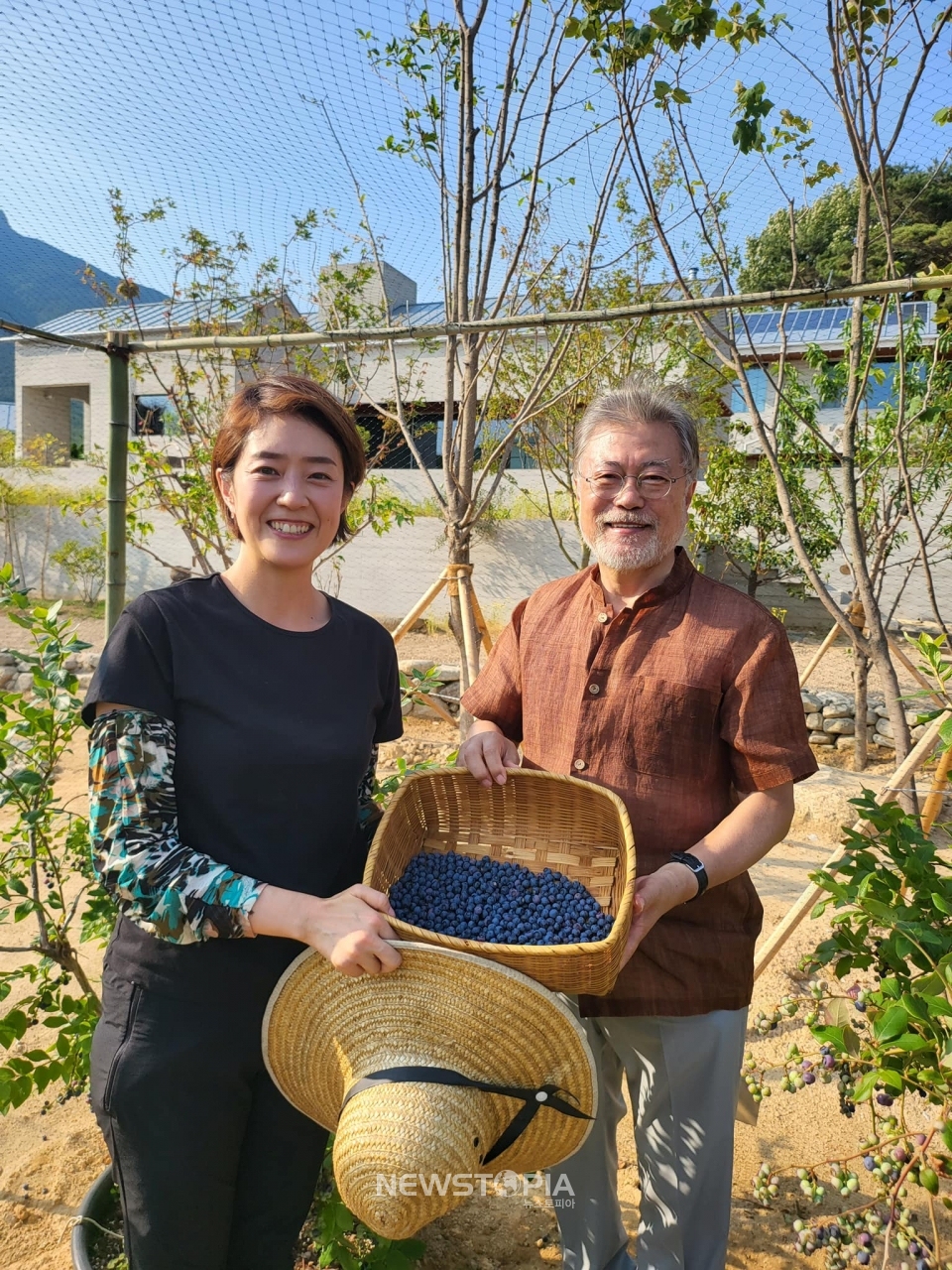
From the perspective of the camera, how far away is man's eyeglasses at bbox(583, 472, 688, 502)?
1.62 m

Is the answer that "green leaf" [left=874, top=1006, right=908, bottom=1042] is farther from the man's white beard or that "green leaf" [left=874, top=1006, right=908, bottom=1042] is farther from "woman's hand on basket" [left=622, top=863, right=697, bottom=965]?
the man's white beard

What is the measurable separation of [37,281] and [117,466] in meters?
8.48

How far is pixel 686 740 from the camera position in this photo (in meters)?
1.56

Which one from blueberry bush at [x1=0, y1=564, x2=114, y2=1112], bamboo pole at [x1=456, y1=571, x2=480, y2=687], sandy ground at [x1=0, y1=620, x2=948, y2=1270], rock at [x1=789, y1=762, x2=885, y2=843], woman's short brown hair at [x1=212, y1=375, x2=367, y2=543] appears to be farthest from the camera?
rock at [x1=789, y1=762, x2=885, y2=843]

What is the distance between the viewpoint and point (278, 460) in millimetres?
1378

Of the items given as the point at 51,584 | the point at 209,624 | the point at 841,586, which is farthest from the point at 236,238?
the point at 51,584

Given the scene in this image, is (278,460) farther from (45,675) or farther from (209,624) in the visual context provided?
(45,675)

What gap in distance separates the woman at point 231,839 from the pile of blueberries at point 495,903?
0.14 meters

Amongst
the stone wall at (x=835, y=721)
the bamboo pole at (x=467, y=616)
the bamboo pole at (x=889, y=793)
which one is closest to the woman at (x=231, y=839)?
the bamboo pole at (x=889, y=793)

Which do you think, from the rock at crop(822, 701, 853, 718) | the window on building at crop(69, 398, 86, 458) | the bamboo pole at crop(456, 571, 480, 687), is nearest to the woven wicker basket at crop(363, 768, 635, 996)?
the bamboo pole at crop(456, 571, 480, 687)

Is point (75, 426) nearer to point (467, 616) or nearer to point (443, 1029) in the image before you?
point (467, 616)

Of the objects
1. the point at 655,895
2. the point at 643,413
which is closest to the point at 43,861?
the point at 655,895

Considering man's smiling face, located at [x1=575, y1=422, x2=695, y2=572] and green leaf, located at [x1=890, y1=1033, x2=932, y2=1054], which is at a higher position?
man's smiling face, located at [x1=575, y1=422, x2=695, y2=572]

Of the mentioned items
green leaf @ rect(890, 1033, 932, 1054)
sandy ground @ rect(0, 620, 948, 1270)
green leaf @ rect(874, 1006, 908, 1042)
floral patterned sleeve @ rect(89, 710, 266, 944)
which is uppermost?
floral patterned sleeve @ rect(89, 710, 266, 944)
